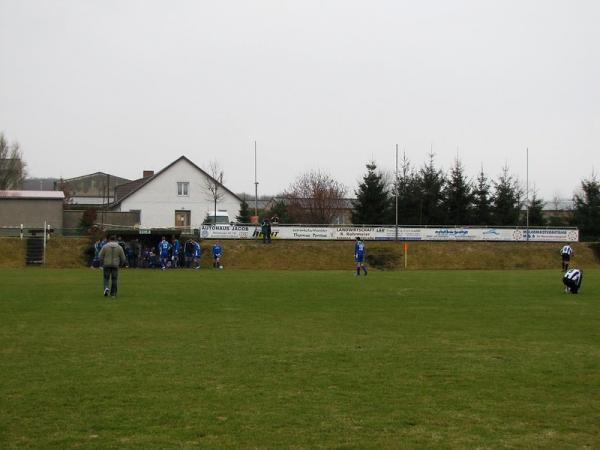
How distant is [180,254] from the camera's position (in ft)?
152

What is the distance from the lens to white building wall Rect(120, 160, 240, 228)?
73562 mm

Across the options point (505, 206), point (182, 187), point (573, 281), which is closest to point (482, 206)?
point (505, 206)

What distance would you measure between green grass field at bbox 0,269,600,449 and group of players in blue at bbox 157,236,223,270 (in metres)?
23.7

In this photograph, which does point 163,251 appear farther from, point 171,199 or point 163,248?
point 171,199

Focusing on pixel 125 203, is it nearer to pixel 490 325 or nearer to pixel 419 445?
pixel 490 325

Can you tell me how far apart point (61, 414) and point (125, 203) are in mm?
67113

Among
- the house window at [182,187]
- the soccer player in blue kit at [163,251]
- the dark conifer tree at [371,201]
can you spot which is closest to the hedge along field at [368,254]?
the soccer player in blue kit at [163,251]

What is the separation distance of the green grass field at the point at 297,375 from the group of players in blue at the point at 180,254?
23.7 metres

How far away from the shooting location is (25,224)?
184ft

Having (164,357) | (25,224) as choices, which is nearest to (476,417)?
(164,357)

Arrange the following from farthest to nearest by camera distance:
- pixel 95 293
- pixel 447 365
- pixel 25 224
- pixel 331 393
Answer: pixel 25 224, pixel 95 293, pixel 447 365, pixel 331 393

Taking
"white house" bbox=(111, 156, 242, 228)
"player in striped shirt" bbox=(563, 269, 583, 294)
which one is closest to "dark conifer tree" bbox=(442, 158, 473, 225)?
"white house" bbox=(111, 156, 242, 228)

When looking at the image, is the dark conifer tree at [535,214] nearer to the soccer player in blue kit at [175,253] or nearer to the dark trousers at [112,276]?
the soccer player in blue kit at [175,253]

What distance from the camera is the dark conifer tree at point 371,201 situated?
66625mm
